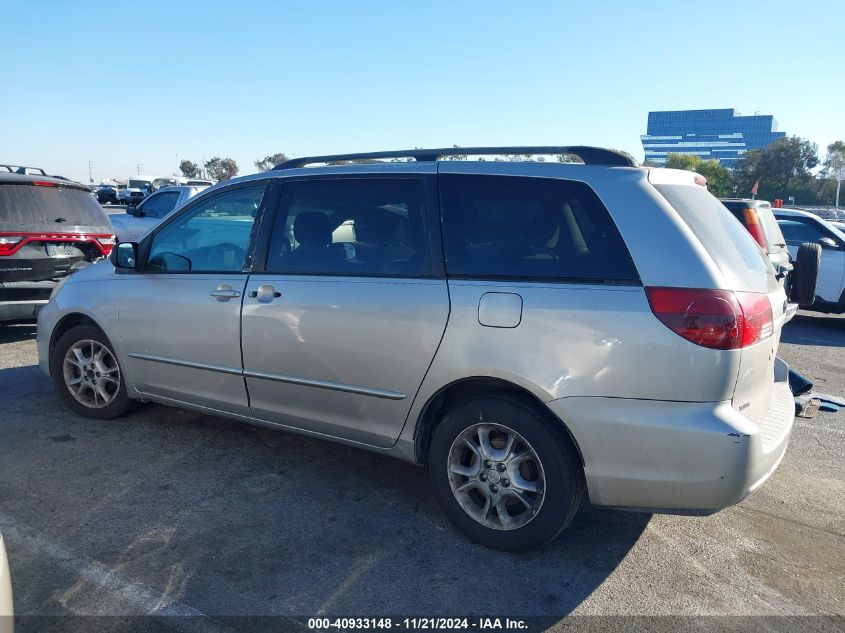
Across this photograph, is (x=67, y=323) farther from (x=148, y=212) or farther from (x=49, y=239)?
(x=148, y=212)

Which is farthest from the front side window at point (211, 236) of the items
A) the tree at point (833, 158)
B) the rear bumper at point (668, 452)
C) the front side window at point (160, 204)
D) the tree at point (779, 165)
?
the tree at point (833, 158)

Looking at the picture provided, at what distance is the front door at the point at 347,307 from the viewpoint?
362cm

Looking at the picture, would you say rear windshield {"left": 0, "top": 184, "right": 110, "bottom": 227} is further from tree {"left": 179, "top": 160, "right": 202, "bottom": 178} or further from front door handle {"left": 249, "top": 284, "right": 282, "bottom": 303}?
tree {"left": 179, "top": 160, "right": 202, "bottom": 178}

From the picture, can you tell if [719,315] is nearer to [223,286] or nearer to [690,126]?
[223,286]

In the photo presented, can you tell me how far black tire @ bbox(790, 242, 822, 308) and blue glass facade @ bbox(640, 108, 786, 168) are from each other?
371ft

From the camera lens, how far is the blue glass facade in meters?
114

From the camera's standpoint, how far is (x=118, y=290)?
4.89 metres

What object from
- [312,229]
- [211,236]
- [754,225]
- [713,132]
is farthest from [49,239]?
[713,132]

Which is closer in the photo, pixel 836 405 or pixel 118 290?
pixel 118 290

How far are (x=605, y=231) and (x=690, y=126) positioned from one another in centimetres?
13043

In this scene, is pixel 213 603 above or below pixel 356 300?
below

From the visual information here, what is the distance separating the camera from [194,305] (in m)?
4.44

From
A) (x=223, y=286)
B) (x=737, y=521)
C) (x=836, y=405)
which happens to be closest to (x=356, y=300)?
(x=223, y=286)

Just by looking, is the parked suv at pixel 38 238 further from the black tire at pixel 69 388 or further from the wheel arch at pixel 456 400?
the wheel arch at pixel 456 400
